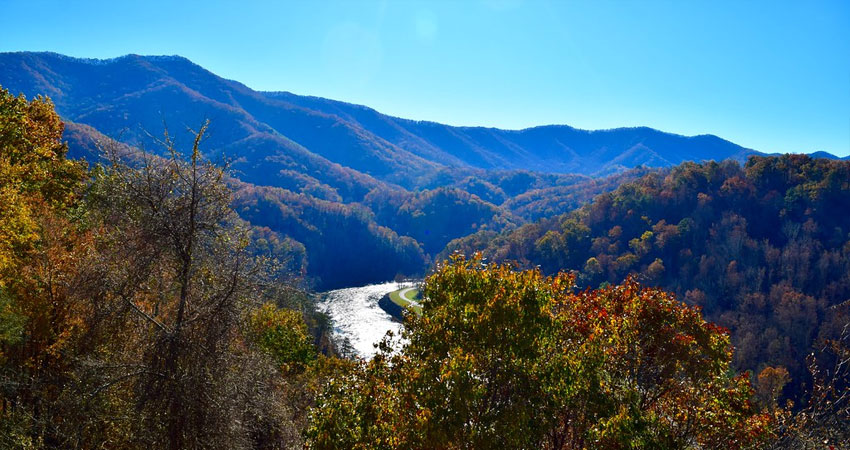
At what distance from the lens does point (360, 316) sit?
114812 millimetres

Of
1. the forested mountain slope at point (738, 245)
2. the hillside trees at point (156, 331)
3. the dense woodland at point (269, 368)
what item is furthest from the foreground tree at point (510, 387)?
the forested mountain slope at point (738, 245)

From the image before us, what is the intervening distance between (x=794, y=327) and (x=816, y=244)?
1314 inches

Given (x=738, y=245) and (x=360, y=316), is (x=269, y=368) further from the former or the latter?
(x=738, y=245)

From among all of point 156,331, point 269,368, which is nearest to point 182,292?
→ point 156,331

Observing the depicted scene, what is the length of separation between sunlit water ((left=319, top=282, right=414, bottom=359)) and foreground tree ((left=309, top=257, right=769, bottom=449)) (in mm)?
58322

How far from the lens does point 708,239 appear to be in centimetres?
13562

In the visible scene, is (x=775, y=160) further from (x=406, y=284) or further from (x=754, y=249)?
(x=406, y=284)

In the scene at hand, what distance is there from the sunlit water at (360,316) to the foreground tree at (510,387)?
58.3 metres

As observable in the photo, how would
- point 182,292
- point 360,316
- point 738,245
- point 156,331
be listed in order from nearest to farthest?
point 182,292 → point 156,331 → point 360,316 → point 738,245

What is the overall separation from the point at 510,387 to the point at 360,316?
107m

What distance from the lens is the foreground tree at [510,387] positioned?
30.7 feet

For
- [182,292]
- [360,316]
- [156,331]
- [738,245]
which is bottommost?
[360,316]

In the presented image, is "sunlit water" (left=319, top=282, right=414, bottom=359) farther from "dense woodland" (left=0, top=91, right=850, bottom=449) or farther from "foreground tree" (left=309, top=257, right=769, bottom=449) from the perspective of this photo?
"foreground tree" (left=309, top=257, right=769, bottom=449)

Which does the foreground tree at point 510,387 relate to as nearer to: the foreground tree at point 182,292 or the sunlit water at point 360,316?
the foreground tree at point 182,292
